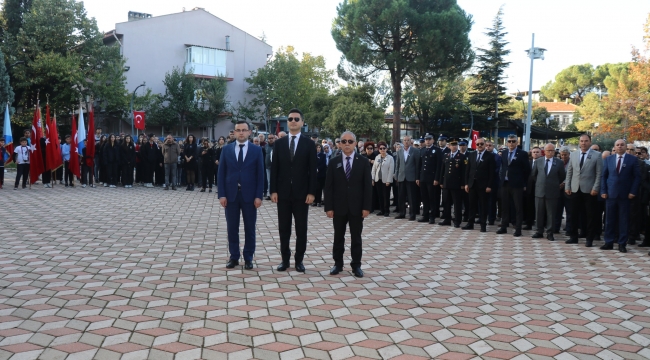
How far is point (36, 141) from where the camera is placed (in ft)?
62.0

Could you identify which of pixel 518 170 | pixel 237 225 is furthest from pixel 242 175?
pixel 518 170

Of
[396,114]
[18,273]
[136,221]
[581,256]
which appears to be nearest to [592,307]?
[581,256]

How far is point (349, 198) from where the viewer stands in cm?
717

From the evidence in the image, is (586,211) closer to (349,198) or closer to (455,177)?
(455,177)

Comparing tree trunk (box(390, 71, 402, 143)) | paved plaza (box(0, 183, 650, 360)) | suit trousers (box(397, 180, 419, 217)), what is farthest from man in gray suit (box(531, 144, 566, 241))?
tree trunk (box(390, 71, 402, 143))

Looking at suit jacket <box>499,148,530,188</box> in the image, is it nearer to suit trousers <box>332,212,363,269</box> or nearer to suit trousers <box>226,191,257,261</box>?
suit trousers <box>332,212,363,269</box>

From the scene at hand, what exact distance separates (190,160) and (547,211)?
13.3 metres

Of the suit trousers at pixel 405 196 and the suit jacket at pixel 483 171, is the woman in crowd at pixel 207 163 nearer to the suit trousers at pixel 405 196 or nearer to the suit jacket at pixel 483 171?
the suit trousers at pixel 405 196

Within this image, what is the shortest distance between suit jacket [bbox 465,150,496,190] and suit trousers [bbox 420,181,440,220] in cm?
127

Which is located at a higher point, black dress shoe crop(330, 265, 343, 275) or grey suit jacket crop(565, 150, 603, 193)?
grey suit jacket crop(565, 150, 603, 193)

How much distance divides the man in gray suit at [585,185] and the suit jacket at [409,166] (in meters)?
3.62

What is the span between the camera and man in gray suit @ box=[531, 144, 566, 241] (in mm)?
11180

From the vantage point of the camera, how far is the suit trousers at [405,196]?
13711mm

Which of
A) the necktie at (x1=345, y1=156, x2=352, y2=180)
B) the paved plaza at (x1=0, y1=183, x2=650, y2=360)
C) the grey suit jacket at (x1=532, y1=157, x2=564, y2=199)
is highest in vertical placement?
the necktie at (x1=345, y1=156, x2=352, y2=180)
